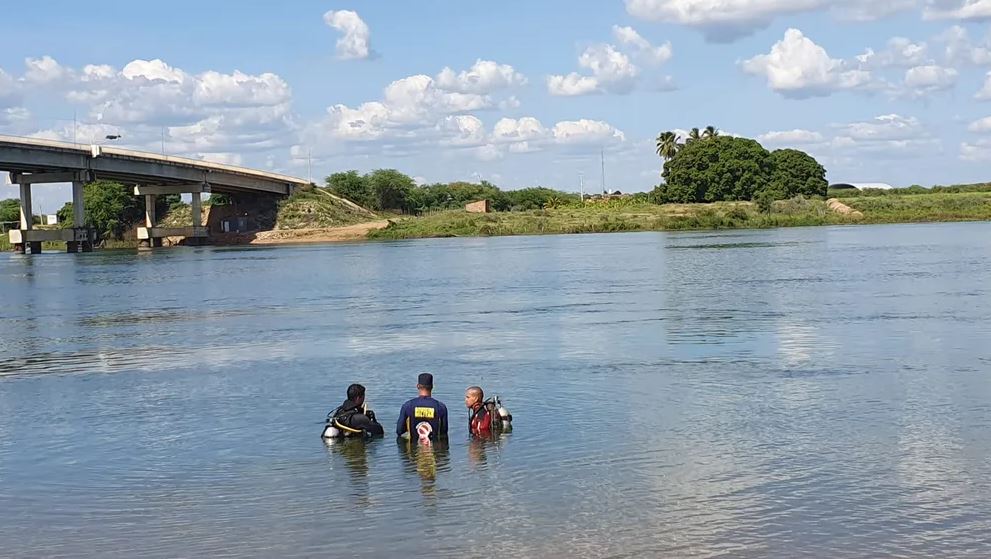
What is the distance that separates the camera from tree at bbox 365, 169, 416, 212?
194525 mm

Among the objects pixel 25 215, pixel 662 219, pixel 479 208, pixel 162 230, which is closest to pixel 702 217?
pixel 662 219

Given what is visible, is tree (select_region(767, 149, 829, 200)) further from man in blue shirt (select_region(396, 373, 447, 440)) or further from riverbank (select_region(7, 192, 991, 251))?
man in blue shirt (select_region(396, 373, 447, 440))

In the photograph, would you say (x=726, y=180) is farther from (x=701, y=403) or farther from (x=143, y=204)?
(x=701, y=403)

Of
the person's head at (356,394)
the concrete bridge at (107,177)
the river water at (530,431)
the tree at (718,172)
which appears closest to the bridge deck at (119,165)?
the concrete bridge at (107,177)

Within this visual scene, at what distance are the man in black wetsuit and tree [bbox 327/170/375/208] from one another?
17302 centimetres

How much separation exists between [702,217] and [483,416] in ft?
449

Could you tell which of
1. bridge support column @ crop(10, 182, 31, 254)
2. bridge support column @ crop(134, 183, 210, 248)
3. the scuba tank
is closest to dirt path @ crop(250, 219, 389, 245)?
bridge support column @ crop(134, 183, 210, 248)

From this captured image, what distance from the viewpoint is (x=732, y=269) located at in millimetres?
62781

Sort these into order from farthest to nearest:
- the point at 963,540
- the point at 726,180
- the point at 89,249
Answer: the point at 726,180, the point at 89,249, the point at 963,540

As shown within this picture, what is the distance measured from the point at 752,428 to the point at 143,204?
167798 mm

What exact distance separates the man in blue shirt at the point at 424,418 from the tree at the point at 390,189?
579ft

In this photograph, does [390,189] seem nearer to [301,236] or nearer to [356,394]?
[301,236]

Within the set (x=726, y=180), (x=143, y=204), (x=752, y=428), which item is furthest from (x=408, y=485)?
(x=143, y=204)

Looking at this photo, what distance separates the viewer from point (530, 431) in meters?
19.7
